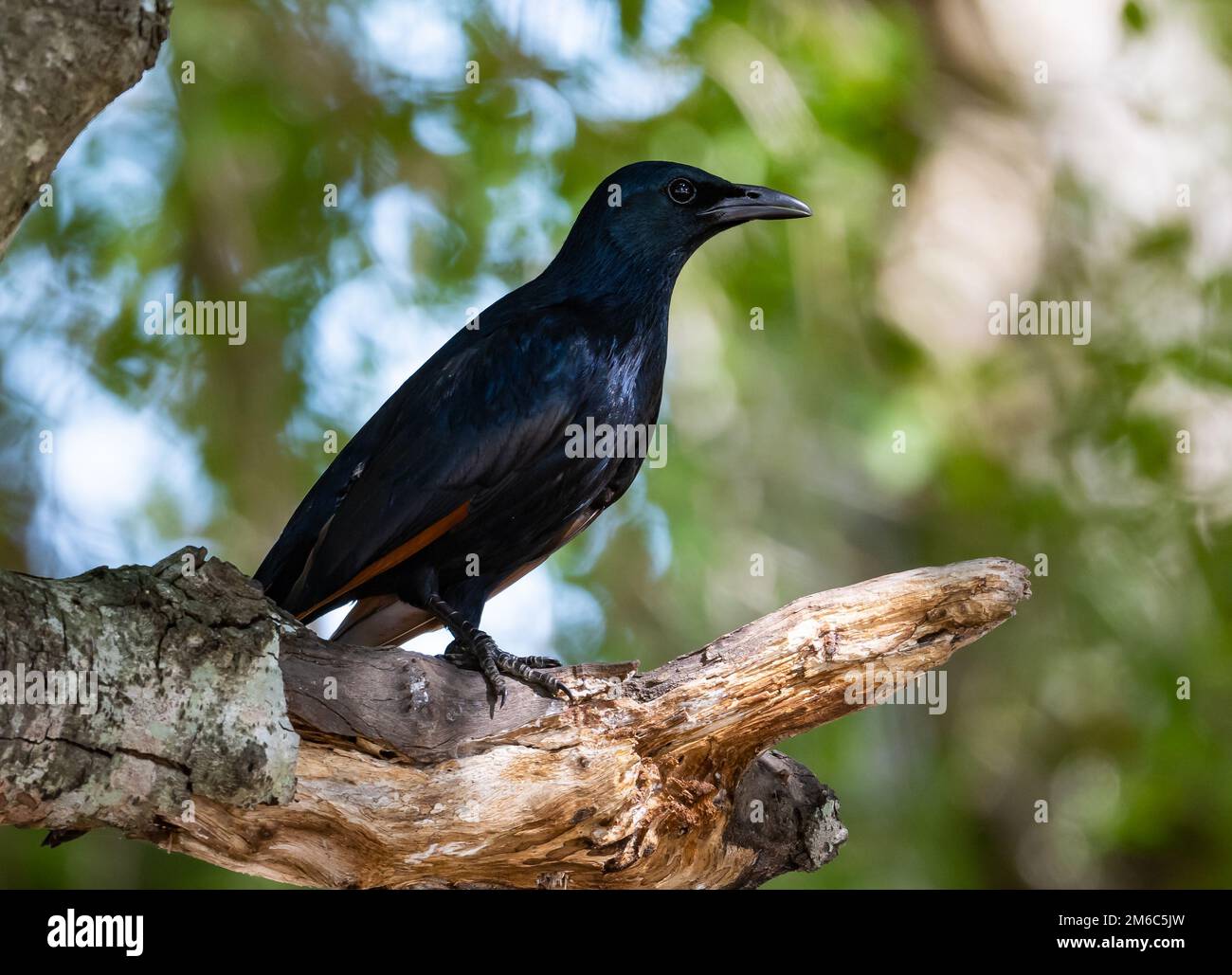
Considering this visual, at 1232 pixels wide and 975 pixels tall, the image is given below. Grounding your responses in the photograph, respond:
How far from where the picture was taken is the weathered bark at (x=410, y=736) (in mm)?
2646

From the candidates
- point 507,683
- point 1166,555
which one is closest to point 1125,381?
point 1166,555

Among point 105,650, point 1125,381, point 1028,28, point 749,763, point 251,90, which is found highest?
point 1028,28

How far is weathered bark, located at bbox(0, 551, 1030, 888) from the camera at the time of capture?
8.68 ft

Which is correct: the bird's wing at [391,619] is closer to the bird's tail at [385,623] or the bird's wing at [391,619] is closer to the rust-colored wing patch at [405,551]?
the bird's tail at [385,623]

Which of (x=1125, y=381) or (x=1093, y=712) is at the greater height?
(x=1125, y=381)

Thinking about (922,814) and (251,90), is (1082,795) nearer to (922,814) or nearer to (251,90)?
(922,814)

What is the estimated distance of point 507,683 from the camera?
10.6 ft

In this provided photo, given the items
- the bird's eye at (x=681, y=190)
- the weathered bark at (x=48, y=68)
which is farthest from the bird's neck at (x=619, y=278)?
the weathered bark at (x=48, y=68)

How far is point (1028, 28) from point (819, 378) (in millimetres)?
2171

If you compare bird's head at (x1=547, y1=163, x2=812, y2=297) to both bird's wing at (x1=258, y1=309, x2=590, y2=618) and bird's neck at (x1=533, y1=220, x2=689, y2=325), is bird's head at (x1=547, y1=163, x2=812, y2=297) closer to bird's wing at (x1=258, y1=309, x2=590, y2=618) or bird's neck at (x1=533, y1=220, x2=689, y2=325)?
bird's neck at (x1=533, y1=220, x2=689, y2=325)

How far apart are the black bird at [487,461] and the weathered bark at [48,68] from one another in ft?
4.50

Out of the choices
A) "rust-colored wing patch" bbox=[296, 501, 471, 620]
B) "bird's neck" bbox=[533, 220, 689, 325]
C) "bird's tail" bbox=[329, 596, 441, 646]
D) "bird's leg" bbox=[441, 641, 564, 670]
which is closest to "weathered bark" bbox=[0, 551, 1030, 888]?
"bird's leg" bbox=[441, 641, 564, 670]

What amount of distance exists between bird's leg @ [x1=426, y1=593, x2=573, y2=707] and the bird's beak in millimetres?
1525

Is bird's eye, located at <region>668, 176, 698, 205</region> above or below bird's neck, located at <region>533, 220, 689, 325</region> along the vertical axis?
above
